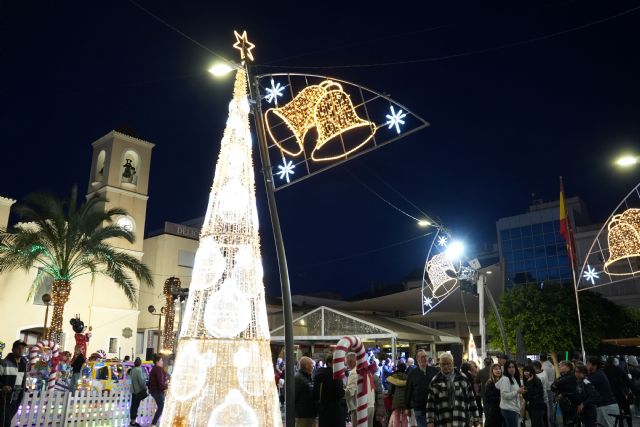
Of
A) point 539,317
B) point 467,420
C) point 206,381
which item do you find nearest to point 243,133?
point 206,381

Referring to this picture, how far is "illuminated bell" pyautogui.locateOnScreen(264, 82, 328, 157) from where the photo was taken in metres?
7.40

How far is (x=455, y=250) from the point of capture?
56.1 feet

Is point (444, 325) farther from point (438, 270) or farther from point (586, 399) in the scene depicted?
point (586, 399)

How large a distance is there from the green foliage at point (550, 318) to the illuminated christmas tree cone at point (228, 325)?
24.5 metres

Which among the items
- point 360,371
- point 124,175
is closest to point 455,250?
point 360,371

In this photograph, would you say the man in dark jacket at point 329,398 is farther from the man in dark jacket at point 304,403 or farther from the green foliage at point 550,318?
the green foliage at point 550,318

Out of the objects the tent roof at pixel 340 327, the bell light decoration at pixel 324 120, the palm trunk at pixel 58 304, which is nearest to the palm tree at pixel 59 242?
the palm trunk at pixel 58 304

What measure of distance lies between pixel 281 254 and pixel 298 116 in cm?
199

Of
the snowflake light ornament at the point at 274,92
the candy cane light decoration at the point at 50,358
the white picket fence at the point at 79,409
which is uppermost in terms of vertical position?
the snowflake light ornament at the point at 274,92

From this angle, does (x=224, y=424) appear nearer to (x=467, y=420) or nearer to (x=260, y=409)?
(x=260, y=409)

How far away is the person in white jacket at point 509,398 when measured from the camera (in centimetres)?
795

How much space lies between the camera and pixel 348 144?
7.25m

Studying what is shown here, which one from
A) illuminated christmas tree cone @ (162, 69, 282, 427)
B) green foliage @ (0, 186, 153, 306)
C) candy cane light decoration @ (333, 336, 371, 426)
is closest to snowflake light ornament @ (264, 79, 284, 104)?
illuminated christmas tree cone @ (162, 69, 282, 427)

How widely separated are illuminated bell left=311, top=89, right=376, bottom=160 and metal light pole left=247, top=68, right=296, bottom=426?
924 mm
